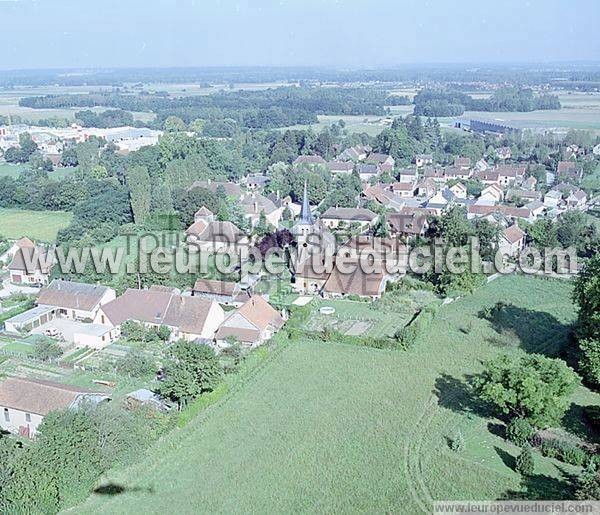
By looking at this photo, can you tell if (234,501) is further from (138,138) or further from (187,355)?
(138,138)

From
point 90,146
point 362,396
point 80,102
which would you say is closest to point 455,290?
point 362,396

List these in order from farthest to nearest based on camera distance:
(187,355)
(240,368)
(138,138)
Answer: (138,138) → (240,368) → (187,355)

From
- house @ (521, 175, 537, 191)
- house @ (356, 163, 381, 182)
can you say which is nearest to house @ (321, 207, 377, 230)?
house @ (356, 163, 381, 182)

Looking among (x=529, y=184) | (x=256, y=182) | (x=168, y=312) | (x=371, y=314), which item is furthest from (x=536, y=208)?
(x=168, y=312)

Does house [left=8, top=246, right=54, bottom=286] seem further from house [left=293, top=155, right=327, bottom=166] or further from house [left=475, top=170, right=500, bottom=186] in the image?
house [left=475, top=170, right=500, bottom=186]

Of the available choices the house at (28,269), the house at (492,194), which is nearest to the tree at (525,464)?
the house at (28,269)

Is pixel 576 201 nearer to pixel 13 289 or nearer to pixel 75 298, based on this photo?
pixel 75 298

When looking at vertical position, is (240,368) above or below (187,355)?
below
